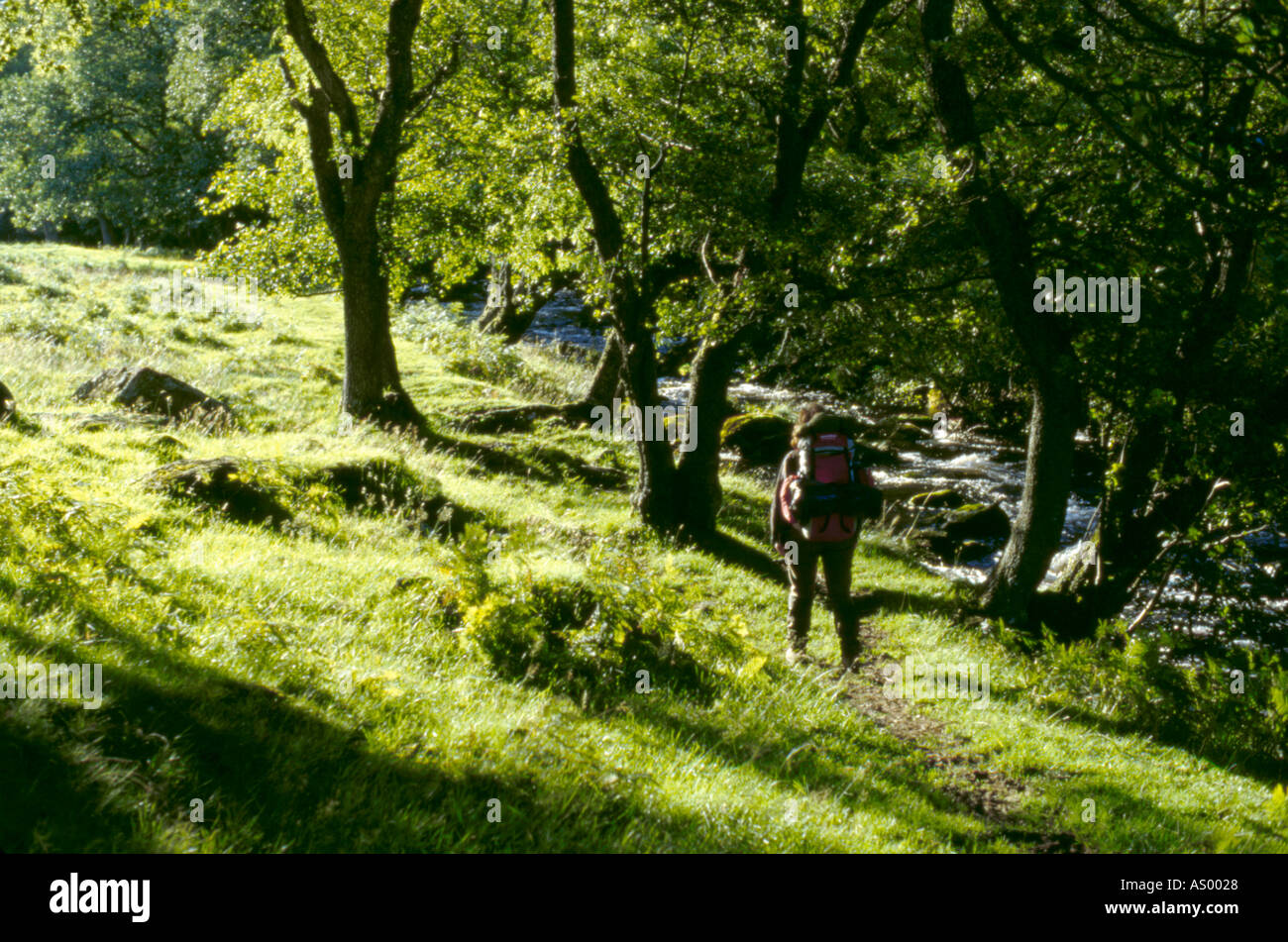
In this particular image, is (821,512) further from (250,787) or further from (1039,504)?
(250,787)

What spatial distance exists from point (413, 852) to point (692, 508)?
30.0 feet

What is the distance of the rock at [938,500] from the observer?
1784 centimetres

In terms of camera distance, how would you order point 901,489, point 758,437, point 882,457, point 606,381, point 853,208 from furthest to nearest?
1. point 882,457
2. point 758,437
3. point 901,489
4. point 606,381
5. point 853,208

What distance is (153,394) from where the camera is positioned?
40.2ft

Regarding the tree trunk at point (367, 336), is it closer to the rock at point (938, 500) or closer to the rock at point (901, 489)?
the rock at point (901, 489)

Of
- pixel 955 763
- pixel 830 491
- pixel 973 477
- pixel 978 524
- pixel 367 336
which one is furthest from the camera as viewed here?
pixel 973 477

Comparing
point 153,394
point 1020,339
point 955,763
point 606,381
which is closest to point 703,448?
point 1020,339

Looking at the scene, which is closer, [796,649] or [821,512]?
[821,512]

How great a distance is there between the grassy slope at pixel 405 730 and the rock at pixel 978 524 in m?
6.47

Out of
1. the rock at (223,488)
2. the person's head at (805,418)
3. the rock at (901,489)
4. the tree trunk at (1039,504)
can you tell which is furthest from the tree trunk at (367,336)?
the rock at (901,489)

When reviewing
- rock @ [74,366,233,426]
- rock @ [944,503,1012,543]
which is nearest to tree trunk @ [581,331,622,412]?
rock @ [944,503,1012,543]

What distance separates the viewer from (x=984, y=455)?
22359mm

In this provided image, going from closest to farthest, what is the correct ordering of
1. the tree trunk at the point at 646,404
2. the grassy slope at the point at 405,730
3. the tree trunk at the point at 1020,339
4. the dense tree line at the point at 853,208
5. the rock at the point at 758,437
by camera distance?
the grassy slope at the point at 405,730 → the dense tree line at the point at 853,208 → the tree trunk at the point at 1020,339 → the tree trunk at the point at 646,404 → the rock at the point at 758,437

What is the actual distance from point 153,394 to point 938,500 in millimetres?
15388
